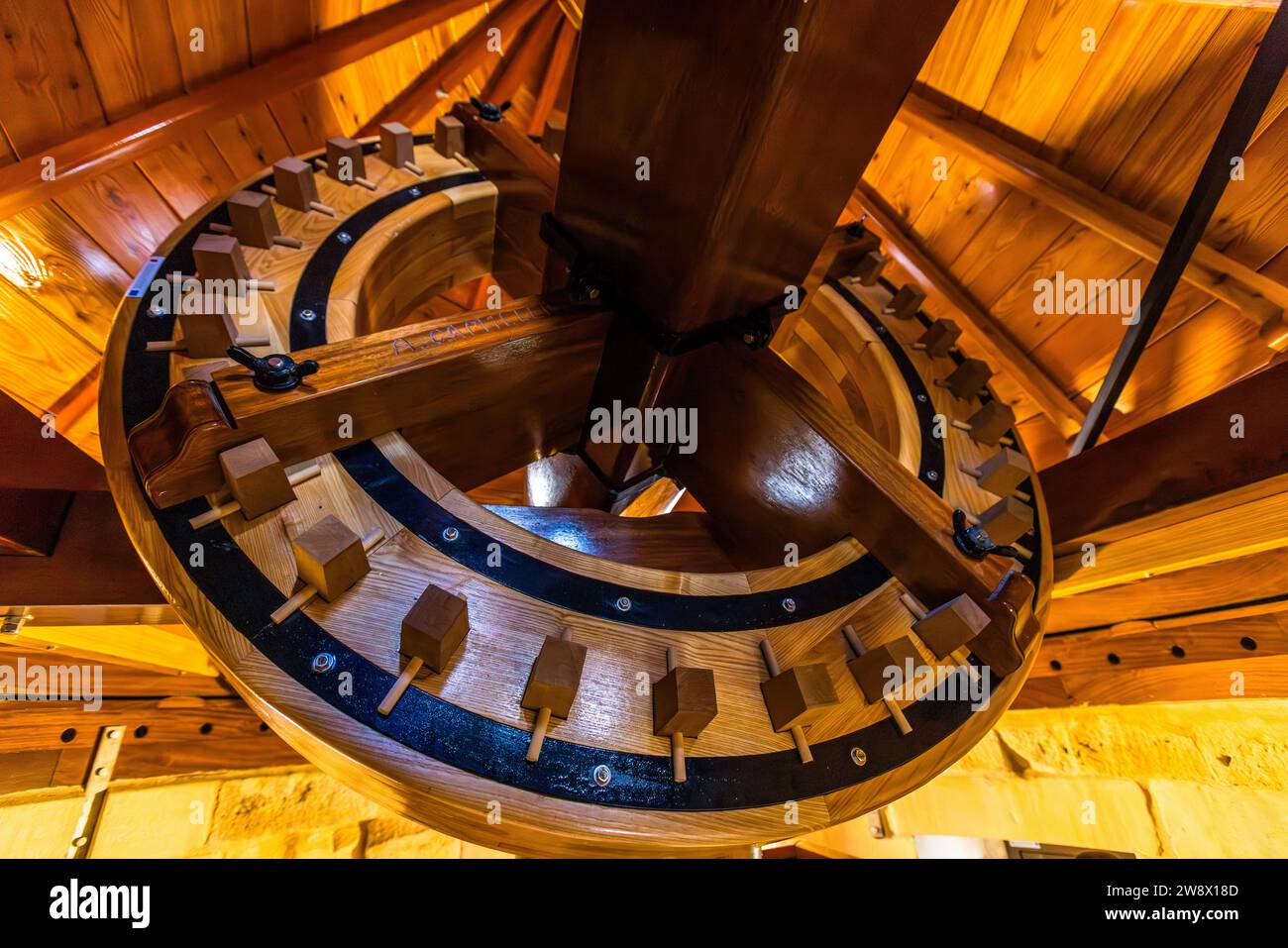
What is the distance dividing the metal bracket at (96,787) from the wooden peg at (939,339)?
332 cm

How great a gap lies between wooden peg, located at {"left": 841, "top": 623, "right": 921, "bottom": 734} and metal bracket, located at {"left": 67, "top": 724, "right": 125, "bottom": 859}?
2.65 meters

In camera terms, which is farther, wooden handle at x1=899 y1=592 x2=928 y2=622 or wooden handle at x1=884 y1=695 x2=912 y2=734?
wooden handle at x1=899 y1=592 x2=928 y2=622

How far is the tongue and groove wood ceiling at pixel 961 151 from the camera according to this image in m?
2.72

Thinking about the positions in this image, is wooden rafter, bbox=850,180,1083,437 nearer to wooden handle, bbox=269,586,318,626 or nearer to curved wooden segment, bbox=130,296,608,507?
curved wooden segment, bbox=130,296,608,507

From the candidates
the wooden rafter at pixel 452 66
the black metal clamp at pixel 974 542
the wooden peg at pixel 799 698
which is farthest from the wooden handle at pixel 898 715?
the wooden rafter at pixel 452 66

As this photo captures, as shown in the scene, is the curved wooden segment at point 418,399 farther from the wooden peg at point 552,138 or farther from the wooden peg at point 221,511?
the wooden peg at point 552,138

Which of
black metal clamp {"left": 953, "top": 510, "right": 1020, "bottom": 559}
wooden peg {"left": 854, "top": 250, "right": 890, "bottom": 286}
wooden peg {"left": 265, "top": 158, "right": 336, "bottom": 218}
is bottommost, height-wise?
black metal clamp {"left": 953, "top": 510, "right": 1020, "bottom": 559}

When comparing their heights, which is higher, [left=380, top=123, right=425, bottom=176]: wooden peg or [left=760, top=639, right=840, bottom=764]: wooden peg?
[left=380, top=123, right=425, bottom=176]: wooden peg

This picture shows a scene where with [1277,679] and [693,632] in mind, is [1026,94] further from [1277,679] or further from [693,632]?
[693,632]

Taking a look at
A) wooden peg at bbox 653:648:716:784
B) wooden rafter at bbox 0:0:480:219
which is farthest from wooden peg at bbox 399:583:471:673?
wooden rafter at bbox 0:0:480:219

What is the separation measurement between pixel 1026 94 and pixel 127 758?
5.29m

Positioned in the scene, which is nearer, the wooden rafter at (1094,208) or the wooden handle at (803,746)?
the wooden handle at (803,746)

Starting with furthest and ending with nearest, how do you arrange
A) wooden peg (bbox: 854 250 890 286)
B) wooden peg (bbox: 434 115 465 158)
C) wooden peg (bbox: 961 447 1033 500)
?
wooden peg (bbox: 854 250 890 286) < wooden peg (bbox: 434 115 465 158) < wooden peg (bbox: 961 447 1033 500)

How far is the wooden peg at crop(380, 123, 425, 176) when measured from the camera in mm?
2236
